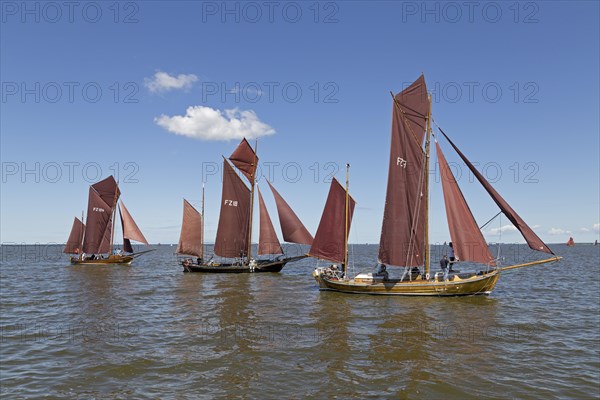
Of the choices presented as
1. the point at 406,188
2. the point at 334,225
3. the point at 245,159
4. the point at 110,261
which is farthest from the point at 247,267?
the point at 110,261

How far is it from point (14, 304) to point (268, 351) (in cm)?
2281

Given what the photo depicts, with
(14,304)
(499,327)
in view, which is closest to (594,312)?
(499,327)

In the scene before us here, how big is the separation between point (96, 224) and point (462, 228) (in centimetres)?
6012

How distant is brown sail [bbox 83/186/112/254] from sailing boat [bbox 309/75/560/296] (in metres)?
50.1

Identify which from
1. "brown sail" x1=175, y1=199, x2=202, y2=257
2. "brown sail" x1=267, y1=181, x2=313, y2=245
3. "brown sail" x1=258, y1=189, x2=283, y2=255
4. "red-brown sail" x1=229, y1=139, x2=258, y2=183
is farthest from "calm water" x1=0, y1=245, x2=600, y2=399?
"brown sail" x1=175, y1=199, x2=202, y2=257

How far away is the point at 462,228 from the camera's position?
28.4 m

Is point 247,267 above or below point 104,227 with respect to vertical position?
below

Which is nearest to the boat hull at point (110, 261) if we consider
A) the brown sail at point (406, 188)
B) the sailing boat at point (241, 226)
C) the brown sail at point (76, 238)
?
the brown sail at point (76, 238)

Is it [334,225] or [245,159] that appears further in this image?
[245,159]

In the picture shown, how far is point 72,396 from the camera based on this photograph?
11.9m

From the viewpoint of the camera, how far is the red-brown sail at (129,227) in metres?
68.1

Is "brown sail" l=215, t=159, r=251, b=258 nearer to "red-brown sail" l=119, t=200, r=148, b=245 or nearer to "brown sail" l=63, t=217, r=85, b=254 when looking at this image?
"red-brown sail" l=119, t=200, r=148, b=245

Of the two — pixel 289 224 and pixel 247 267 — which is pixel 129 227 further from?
pixel 289 224

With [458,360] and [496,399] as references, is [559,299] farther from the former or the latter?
[496,399]
